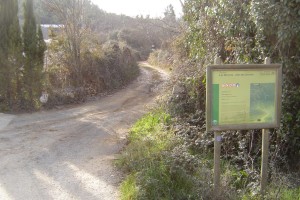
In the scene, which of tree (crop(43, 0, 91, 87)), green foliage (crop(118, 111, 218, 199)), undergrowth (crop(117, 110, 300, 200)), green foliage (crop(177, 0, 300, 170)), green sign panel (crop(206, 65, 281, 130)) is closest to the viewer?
green sign panel (crop(206, 65, 281, 130))

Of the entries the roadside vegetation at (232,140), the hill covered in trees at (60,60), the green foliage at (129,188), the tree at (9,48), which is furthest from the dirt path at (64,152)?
the tree at (9,48)

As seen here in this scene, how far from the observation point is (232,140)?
7.02 meters

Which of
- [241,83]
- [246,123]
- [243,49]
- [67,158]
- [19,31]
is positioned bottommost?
[67,158]

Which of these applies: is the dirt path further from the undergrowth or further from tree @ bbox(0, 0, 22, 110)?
tree @ bbox(0, 0, 22, 110)

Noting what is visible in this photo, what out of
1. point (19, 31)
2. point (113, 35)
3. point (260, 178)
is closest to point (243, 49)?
point (260, 178)

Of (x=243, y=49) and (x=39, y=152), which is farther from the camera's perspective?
(x=39, y=152)

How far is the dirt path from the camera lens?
19.2ft

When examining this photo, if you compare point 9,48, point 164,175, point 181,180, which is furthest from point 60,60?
point 181,180

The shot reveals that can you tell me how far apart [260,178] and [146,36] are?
36.6 metres

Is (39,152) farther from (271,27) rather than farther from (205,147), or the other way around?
(271,27)

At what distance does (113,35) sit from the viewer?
37.7 m

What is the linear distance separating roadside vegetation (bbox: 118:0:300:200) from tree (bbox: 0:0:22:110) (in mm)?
Result: 6419

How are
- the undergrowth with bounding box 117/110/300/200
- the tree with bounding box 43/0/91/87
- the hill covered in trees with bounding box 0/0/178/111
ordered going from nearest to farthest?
the undergrowth with bounding box 117/110/300/200 → the hill covered in trees with bounding box 0/0/178/111 → the tree with bounding box 43/0/91/87

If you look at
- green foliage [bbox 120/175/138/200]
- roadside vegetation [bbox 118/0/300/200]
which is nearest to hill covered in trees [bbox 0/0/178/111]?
roadside vegetation [bbox 118/0/300/200]
